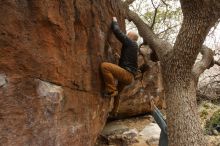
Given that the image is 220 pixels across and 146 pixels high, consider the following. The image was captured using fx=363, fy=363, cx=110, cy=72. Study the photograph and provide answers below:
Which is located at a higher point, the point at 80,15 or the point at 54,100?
the point at 80,15

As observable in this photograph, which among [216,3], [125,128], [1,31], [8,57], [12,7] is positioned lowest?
[125,128]

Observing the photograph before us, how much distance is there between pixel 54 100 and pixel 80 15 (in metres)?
1.75

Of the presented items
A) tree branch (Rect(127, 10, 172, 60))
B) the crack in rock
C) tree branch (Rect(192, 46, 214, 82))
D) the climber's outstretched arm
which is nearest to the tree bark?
tree branch (Rect(192, 46, 214, 82))

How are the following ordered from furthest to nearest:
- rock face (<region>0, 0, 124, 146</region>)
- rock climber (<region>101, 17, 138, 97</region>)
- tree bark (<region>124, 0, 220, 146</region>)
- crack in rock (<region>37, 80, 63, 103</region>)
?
tree bark (<region>124, 0, 220, 146</region>) → rock climber (<region>101, 17, 138, 97</region>) → crack in rock (<region>37, 80, 63, 103</region>) → rock face (<region>0, 0, 124, 146</region>)

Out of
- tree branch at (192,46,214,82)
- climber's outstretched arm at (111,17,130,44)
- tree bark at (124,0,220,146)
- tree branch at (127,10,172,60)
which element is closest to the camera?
climber's outstretched arm at (111,17,130,44)

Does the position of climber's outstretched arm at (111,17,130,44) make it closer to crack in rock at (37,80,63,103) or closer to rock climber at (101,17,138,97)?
rock climber at (101,17,138,97)

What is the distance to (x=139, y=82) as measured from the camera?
12.0 m

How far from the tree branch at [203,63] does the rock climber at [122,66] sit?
2111mm

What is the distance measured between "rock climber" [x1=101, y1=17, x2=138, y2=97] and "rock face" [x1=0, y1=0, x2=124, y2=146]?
0.22 meters

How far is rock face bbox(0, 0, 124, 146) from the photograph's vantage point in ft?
17.7

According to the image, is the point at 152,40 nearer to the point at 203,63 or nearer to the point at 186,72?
the point at 203,63

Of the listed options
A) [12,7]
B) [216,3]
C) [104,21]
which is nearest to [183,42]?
[216,3]

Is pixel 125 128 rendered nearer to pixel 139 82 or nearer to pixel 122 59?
pixel 139 82

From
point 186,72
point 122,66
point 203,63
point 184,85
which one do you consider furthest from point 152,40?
Result: point 122,66
